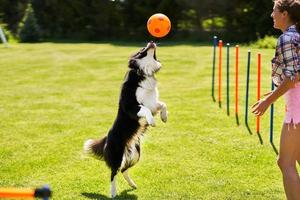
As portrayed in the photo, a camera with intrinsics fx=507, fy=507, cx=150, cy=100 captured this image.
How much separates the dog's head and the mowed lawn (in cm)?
77

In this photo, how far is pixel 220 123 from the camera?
9188mm

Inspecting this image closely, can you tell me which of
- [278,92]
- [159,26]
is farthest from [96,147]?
[278,92]

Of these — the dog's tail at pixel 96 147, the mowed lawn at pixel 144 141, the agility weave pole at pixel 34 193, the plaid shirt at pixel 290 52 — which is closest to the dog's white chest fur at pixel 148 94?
the mowed lawn at pixel 144 141

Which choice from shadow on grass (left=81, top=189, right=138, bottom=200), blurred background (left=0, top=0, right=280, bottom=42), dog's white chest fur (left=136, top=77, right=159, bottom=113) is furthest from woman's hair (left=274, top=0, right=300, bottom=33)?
blurred background (left=0, top=0, right=280, bottom=42)

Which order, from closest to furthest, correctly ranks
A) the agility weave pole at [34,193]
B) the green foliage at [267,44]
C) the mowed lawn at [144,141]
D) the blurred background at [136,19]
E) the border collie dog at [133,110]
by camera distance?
the agility weave pole at [34,193] < the border collie dog at [133,110] < the mowed lawn at [144,141] < the green foliage at [267,44] < the blurred background at [136,19]

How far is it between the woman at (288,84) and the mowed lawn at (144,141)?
1425 millimetres

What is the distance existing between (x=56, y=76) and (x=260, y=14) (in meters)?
16.9

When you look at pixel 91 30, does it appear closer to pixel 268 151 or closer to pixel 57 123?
pixel 57 123

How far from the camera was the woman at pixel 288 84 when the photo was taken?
3.73 m

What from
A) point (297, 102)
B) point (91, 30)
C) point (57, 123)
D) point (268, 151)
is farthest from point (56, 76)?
point (91, 30)

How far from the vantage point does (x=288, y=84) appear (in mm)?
3713

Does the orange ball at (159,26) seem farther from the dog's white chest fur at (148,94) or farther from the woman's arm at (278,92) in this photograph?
the woman's arm at (278,92)

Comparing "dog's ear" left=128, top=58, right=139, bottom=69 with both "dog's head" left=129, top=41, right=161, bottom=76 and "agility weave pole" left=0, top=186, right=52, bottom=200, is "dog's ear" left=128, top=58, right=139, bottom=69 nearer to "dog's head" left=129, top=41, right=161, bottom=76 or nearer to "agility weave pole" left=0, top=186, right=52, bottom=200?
"dog's head" left=129, top=41, right=161, bottom=76

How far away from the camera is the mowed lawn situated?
582cm
